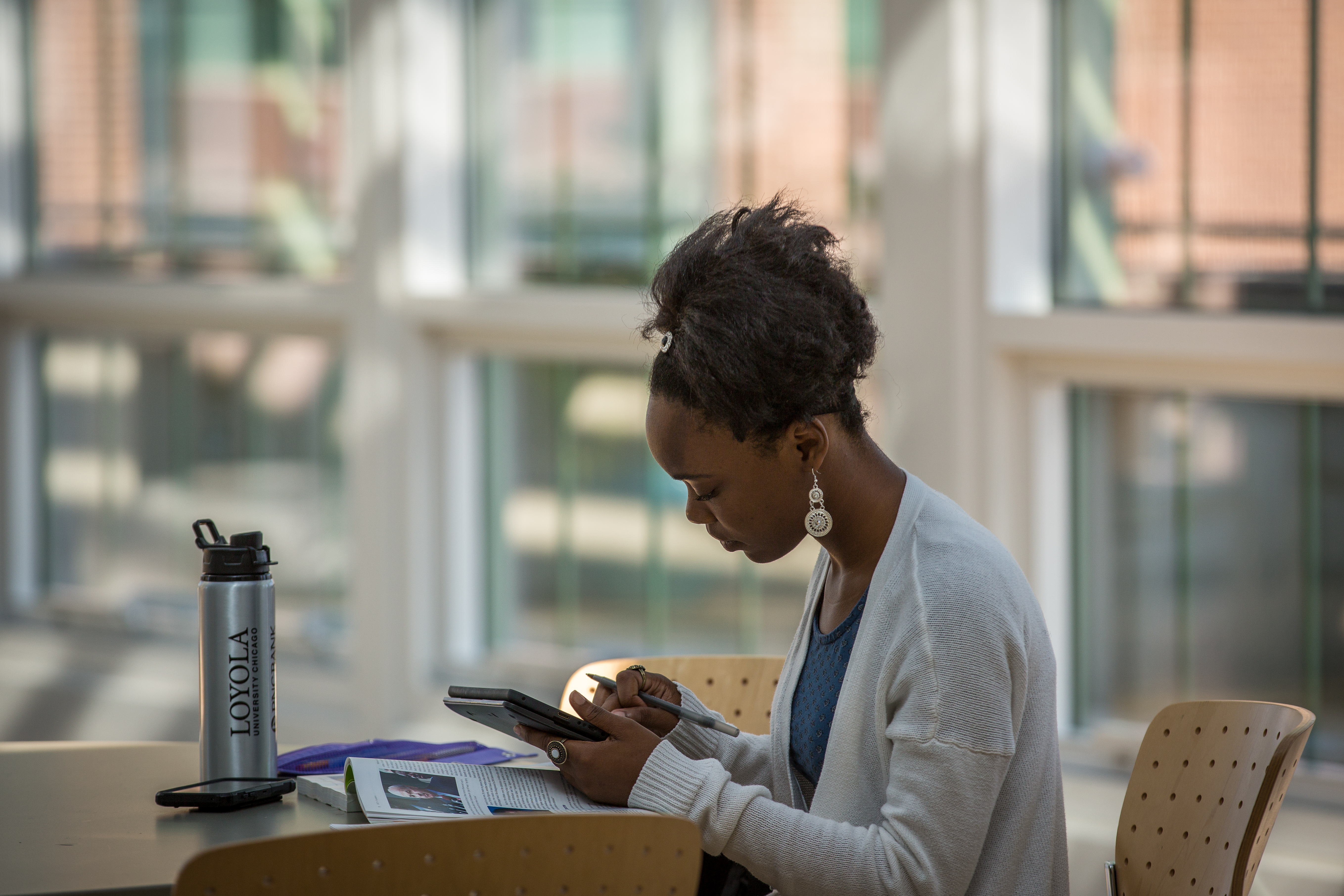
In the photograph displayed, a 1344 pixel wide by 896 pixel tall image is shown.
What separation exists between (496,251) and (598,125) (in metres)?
0.42

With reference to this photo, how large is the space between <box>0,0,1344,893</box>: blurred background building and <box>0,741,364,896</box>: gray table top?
1.53m

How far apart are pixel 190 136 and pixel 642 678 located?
2816 mm

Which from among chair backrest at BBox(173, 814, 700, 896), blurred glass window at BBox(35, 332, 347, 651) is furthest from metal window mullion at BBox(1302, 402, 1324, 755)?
blurred glass window at BBox(35, 332, 347, 651)

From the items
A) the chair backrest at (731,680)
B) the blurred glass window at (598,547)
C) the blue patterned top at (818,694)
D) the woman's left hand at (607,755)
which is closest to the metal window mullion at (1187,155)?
the blurred glass window at (598,547)

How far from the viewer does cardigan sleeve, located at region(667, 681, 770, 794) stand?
184 cm

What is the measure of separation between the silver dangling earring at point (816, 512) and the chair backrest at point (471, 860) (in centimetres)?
49

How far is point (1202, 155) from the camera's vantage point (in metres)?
2.61

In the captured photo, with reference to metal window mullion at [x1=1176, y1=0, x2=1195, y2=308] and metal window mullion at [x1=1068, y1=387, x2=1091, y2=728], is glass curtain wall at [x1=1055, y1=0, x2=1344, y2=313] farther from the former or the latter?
metal window mullion at [x1=1068, y1=387, x2=1091, y2=728]

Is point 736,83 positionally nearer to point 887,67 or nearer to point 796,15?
point 796,15

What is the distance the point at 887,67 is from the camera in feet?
9.04

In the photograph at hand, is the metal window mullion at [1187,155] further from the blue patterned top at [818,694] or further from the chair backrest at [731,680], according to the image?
the blue patterned top at [818,694]

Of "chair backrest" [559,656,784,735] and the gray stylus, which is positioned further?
"chair backrest" [559,656,784,735]

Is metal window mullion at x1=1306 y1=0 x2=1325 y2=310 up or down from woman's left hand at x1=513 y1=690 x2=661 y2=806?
up

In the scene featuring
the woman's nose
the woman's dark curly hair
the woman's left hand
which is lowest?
the woman's left hand
